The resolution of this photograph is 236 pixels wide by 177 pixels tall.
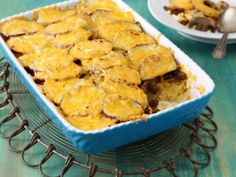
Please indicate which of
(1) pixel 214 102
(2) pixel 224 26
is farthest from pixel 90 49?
(2) pixel 224 26

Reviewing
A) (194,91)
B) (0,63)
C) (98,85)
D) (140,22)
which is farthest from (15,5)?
(194,91)

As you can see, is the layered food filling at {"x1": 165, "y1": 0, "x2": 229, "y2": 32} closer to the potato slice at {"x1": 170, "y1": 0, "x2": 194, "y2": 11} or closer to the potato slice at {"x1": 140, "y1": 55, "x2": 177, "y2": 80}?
the potato slice at {"x1": 170, "y1": 0, "x2": 194, "y2": 11}

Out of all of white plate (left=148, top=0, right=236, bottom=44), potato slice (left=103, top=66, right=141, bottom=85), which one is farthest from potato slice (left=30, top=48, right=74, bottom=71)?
white plate (left=148, top=0, right=236, bottom=44)

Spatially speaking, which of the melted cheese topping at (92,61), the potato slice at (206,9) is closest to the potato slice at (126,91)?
the melted cheese topping at (92,61)

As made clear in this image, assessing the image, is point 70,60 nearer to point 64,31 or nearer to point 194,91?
point 64,31

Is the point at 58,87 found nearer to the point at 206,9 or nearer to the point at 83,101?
the point at 83,101

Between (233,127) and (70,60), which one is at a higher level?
(70,60)
